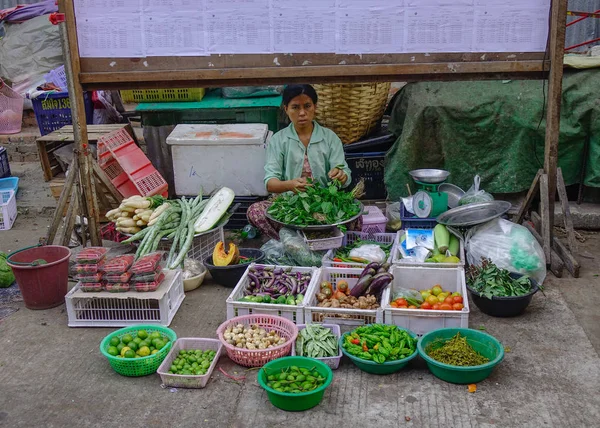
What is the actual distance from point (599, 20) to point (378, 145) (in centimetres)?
416

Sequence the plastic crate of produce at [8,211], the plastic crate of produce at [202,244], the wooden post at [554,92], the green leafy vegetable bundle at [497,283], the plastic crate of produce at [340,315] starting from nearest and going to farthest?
1. the plastic crate of produce at [340,315]
2. the green leafy vegetable bundle at [497,283]
3. the wooden post at [554,92]
4. the plastic crate of produce at [202,244]
5. the plastic crate of produce at [8,211]

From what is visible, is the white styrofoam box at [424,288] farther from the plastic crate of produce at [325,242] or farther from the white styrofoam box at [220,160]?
the white styrofoam box at [220,160]

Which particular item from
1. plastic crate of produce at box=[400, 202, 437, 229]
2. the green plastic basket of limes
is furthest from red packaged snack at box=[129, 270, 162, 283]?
plastic crate of produce at box=[400, 202, 437, 229]

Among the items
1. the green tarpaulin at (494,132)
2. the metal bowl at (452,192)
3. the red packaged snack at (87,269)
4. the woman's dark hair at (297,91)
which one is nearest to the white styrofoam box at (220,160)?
the woman's dark hair at (297,91)

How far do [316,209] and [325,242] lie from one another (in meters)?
0.30

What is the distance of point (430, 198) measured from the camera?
5.74 m

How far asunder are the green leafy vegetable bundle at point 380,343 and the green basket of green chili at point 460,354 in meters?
0.10

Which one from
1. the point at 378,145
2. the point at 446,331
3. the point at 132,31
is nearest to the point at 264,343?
the point at 446,331

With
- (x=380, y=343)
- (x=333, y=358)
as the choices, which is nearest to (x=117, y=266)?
(x=333, y=358)

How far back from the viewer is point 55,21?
5305 mm

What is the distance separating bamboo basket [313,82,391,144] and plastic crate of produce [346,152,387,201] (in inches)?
10.7

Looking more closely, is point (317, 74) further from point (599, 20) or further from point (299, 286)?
point (599, 20)

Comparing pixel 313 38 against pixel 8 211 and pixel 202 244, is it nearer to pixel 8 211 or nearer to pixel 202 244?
pixel 202 244

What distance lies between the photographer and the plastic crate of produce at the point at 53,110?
875cm
